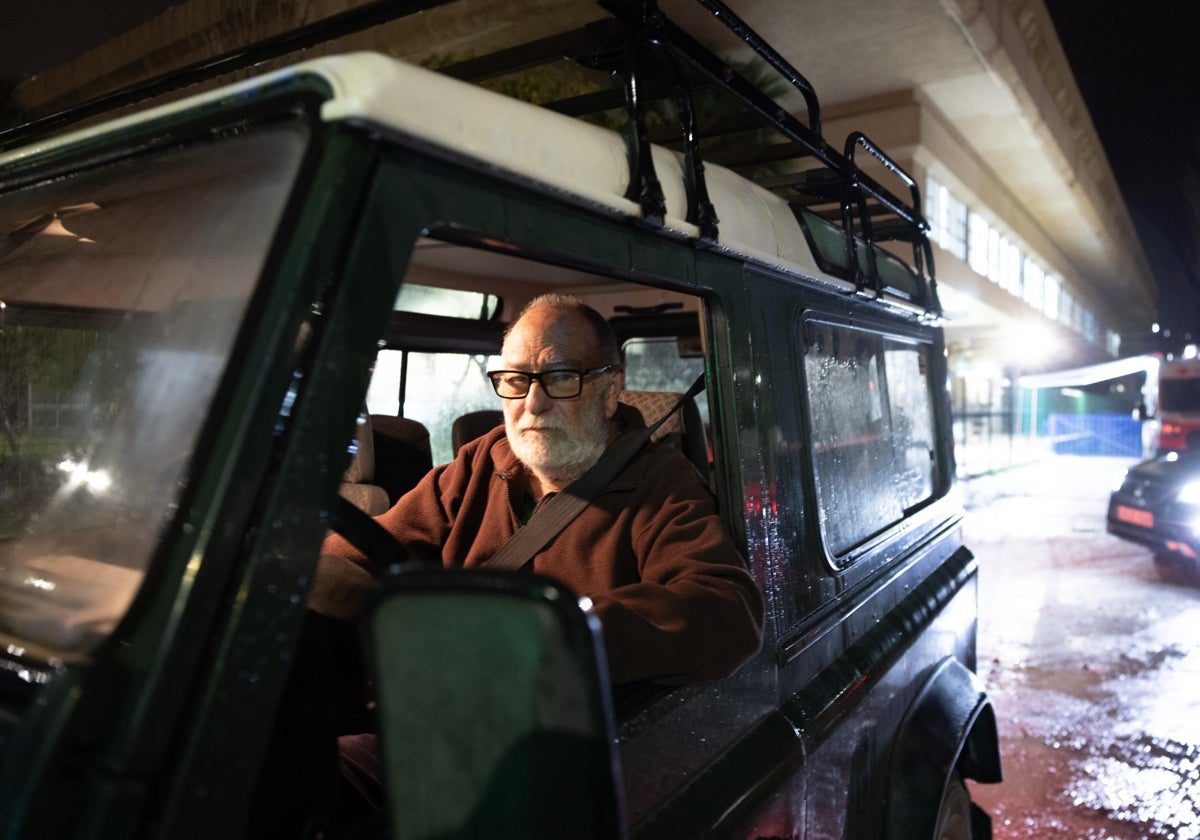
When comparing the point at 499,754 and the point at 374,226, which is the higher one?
the point at 374,226

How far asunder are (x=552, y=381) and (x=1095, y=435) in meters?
28.2

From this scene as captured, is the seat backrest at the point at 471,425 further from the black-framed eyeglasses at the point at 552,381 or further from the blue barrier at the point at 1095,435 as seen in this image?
the blue barrier at the point at 1095,435

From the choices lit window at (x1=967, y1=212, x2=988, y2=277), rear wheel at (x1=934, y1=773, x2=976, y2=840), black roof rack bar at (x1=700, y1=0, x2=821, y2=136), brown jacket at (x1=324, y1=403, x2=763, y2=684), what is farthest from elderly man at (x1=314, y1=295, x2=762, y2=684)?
lit window at (x1=967, y1=212, x2=988, y2=277)

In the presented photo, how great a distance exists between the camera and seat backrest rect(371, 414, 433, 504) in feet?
11.8

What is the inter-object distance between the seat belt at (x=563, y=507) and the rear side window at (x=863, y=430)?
0.50 m

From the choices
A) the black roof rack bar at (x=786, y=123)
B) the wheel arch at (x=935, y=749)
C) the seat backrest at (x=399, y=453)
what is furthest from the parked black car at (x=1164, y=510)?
the seat backrest at (x=399, y=453)

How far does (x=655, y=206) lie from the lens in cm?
151

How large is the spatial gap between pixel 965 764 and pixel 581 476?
6.11 ft

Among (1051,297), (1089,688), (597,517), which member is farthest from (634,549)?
(1051,297)

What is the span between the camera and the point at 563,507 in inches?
75.4

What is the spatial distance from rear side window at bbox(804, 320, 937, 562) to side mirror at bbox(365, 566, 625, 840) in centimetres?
141

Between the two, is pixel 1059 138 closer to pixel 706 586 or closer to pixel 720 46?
pixel 720 46

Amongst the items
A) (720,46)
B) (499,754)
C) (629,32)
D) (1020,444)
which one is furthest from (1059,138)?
(499,754)

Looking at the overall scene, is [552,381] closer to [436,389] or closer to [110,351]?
[110,351]
